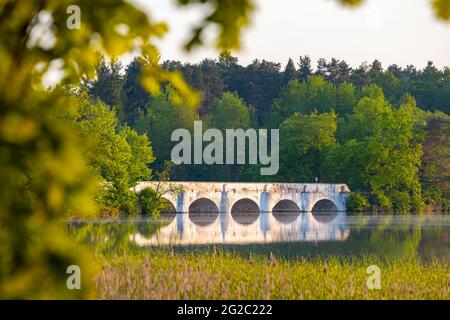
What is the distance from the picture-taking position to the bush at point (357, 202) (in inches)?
1893

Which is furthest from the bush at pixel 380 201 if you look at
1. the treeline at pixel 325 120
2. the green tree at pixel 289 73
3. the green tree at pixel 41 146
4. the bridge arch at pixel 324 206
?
the green tree at pixel 41 146

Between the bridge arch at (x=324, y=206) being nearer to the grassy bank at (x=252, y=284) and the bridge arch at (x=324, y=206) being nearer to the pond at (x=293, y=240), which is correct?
the pond at (x=293, y=240)

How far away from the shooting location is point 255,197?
155ft

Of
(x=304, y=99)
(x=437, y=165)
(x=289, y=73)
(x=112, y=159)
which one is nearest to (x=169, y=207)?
(x=112, y=159)

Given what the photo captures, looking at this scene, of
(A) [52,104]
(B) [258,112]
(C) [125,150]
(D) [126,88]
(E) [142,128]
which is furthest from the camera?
(B) [258,112]

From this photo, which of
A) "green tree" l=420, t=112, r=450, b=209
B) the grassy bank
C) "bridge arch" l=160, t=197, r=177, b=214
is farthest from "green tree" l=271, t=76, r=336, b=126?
the grassy bank

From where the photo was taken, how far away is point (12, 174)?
2074 millimetres

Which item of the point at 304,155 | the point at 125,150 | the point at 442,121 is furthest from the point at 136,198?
the point at 442,121

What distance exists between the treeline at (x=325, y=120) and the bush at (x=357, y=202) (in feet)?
0.22

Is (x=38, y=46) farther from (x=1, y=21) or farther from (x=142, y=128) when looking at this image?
(x=142, y=128)

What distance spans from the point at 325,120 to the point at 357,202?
7.16 meters

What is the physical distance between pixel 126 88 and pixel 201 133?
48.5 ft

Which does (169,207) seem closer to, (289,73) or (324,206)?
(324,206)

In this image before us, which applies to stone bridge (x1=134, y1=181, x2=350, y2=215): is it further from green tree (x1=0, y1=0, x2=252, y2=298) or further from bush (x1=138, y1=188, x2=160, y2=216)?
green tree (x1=0, y1=0, x2=252, y2=298)
